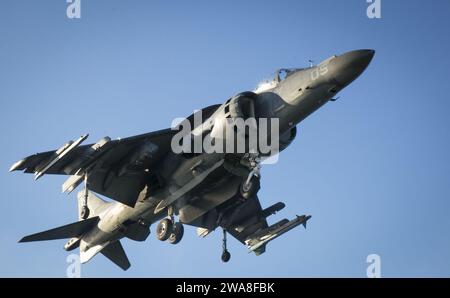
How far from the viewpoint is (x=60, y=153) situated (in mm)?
22609

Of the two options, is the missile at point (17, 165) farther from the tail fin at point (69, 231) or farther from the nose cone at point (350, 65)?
the nose cone at point (350, 65)

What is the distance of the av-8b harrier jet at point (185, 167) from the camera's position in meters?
22.2

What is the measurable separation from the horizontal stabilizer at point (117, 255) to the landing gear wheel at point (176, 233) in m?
4.05

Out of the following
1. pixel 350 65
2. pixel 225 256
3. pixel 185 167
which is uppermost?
pixel 350 65

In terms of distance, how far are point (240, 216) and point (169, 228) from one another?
5.07 meters

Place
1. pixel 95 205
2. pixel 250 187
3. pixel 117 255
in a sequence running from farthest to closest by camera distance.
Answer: pixel 117 255, pixel 95 205, pixel 250 187

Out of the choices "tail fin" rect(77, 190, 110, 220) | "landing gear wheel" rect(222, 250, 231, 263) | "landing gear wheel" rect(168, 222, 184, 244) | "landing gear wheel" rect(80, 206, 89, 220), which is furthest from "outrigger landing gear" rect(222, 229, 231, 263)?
"landing gear wheel" rect(80, 206, 89, 220)

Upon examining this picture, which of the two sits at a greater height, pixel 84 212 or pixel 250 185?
pixel 250 185

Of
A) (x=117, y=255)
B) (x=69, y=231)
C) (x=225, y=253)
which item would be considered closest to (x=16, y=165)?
(x=69, y=231)

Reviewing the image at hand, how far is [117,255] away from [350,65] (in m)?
13.3

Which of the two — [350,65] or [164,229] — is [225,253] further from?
[350,65]
